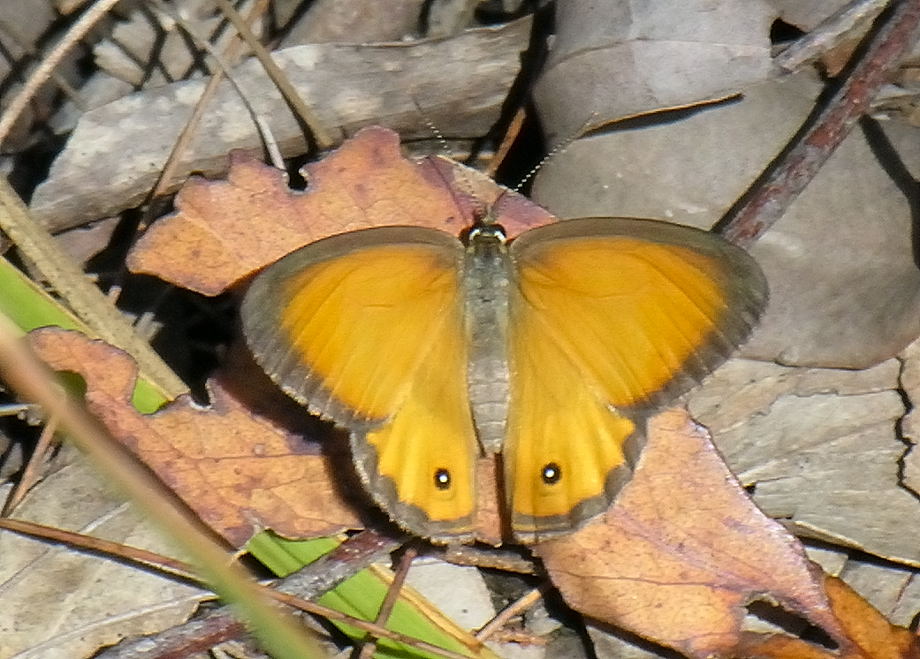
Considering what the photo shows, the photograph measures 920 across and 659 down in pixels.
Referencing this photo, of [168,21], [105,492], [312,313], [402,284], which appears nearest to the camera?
[312,313]

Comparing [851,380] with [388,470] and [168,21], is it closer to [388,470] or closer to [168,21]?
[388,470]

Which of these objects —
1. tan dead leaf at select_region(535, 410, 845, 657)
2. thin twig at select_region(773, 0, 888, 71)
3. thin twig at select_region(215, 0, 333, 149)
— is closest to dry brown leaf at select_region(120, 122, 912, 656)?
tan dead leaf at select_region(535, 410, 845, 657)

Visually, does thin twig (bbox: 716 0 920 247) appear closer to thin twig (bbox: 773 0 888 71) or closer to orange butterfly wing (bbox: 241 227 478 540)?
thin twig (bbox: 773 0 888 71)

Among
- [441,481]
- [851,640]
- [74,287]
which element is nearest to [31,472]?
[74,287]

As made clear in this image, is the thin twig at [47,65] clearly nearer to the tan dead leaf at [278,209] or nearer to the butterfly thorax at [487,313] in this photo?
the tan dead leaf at [278,209]

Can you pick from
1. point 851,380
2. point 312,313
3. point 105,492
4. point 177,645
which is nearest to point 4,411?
point 105,492

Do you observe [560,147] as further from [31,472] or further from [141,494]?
[141,494]

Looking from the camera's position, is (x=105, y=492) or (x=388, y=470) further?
(x=105, y=492)
